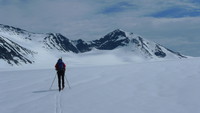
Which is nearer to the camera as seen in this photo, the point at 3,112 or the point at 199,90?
the point at 3,112

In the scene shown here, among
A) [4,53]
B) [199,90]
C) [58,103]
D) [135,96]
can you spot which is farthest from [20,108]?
[4,53]

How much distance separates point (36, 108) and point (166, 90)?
6520 mm

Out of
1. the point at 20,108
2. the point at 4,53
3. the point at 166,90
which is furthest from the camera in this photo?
the point at 4,53

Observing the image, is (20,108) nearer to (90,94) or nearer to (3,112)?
(3,112)

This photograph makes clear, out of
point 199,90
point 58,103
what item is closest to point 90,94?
point 58,103

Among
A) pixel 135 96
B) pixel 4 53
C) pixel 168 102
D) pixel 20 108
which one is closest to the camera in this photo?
pixel 168 102

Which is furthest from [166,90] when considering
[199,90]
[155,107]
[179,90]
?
[155,107]

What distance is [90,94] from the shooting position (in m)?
13.6

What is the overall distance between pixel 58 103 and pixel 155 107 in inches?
176

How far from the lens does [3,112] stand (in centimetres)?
1075

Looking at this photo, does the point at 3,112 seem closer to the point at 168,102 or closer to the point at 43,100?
the point at 43,100

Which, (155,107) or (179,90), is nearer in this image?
(155,107)

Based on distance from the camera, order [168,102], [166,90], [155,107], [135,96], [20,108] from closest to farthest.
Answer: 1. [155,107]
2. [168,102]
3. [20,108]
4. [135,96]
5. [166,90]

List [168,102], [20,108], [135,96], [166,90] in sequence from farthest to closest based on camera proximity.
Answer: [166,90], [135,96], [20,108], [168,102]
